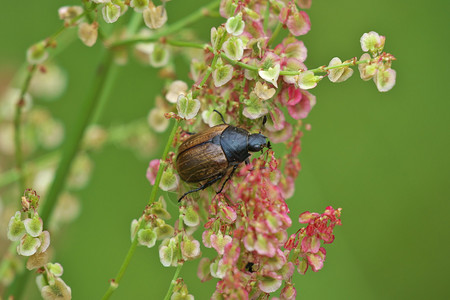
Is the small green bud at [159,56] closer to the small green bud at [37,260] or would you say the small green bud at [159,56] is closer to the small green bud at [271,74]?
the small green bud at [271,74]

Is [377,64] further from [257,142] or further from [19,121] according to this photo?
[19,121]

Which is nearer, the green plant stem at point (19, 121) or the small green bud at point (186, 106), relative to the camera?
the small green bud at point (186, 106)

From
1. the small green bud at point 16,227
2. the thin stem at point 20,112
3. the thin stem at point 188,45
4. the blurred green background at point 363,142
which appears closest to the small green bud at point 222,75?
the thin stem at point 188,45

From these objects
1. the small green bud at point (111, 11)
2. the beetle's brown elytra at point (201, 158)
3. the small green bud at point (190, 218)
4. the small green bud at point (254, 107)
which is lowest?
the small green bud at point (190, 218)

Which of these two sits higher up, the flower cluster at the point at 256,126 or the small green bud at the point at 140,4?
the small green bud at the point at 140,4

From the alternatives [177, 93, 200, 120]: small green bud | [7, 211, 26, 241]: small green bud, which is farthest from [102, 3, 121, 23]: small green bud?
[7, 211, 26, 241]: small green bud

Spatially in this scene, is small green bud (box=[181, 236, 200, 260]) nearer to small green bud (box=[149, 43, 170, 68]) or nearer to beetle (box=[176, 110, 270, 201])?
beetle (box=[176, 110, 270, 201])
